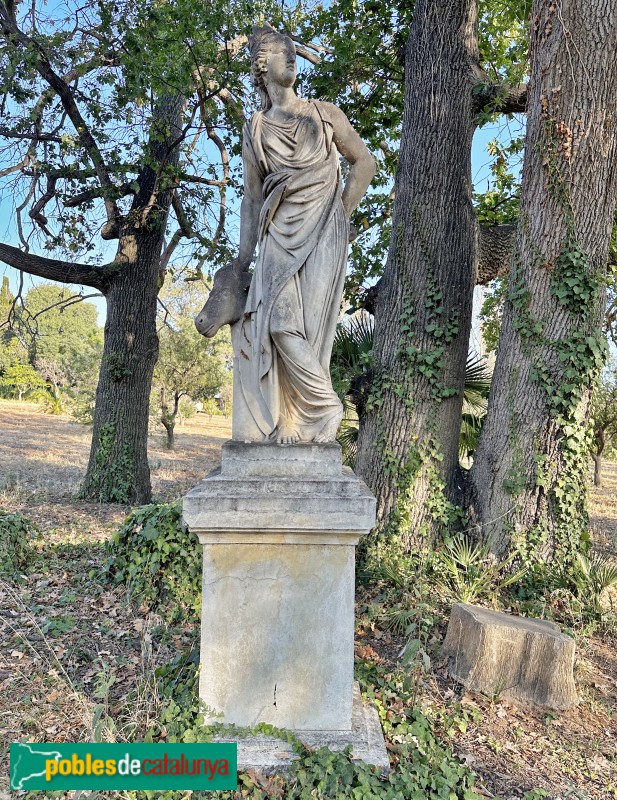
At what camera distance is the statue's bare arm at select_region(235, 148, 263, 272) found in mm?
3295

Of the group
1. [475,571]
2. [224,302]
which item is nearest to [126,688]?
[224,302]

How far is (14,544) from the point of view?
5.80 meters

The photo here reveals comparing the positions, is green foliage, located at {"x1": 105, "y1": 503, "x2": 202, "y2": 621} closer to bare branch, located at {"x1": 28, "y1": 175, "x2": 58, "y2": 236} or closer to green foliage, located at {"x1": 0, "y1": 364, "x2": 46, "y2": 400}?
bare branch, located at {"x1": 28, "y1": 175, "x2": 58, "y2": 236}

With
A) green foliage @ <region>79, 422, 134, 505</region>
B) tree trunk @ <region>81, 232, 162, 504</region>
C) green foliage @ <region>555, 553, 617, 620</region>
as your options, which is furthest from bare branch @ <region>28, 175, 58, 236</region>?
green foliage @ <region>555, 553, 617, 620</region>

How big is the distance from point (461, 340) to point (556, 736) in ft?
11.3

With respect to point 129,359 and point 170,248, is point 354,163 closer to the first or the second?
point 129,359

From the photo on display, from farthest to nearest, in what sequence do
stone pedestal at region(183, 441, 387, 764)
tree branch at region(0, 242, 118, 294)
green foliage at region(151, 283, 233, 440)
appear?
green foliage at region(151, 283, 233, 440), tree branch at region(0, 242, 118, 294), stone pedestal at region(183, 441, 387, 764)

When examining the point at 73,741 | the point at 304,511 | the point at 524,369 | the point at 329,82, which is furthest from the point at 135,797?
the point at 329,82

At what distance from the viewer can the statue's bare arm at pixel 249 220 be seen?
3.29m

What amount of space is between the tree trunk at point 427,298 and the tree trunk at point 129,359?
4.64m

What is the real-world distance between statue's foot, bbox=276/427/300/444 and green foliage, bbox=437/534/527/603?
2662 millimetres

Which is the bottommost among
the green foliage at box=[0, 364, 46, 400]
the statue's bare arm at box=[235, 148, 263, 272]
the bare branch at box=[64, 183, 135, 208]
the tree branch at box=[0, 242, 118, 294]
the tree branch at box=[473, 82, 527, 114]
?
the green foliage at box=[0, 364, 46, 400]

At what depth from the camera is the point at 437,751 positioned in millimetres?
3090

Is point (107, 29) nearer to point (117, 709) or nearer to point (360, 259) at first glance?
point (360, 259)
